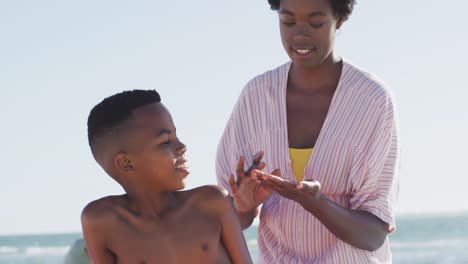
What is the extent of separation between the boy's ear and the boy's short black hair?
0.11m

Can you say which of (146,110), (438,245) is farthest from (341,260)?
(438,245)

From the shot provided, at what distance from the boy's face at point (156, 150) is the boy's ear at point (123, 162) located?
0.05 feet

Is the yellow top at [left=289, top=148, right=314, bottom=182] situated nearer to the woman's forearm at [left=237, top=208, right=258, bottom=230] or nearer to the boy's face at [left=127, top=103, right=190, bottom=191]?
the woman's forearm at [left=237, top=208, right=258, bottom=230]

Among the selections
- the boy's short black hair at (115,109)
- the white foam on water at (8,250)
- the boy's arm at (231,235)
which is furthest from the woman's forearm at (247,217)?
the white foam on water at (8,250)

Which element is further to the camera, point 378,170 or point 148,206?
point 378,170

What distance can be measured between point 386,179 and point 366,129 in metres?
0.23

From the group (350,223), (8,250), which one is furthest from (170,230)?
(8,250)

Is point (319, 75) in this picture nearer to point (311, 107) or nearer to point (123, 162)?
point (311, 107)

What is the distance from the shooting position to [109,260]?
479 centimetres

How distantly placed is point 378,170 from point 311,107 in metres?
0.42

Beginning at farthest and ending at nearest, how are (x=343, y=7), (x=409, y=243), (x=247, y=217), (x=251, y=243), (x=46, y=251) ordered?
(x=46, y=251)
(x=251, y=243)
(x=409, y=243)
(x=247, y=217)
(x=343, y=7)

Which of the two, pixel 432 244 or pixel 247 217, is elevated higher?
pixel 247 217

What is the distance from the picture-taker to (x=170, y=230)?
4.77m

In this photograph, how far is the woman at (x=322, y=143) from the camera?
17.1 ft
